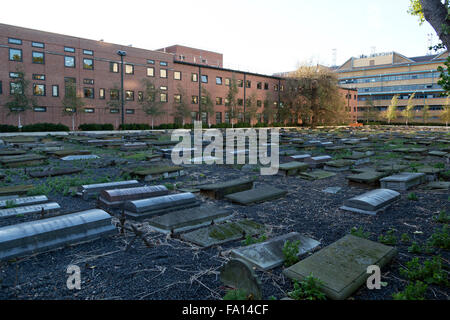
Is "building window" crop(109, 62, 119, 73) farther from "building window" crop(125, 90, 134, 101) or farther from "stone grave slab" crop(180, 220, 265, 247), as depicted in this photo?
"stone grave slab" crop(180, 220, 265, 247)

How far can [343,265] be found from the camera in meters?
3.31

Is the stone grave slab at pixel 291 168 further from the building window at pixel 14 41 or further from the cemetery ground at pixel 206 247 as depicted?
the building window at pixel 14 41

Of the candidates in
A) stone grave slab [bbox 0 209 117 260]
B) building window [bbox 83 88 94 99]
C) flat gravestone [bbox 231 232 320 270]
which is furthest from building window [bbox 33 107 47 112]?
flat gravestone [bbox 231 232 320 270]

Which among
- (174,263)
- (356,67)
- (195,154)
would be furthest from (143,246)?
(356,67)

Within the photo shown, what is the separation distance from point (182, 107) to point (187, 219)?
37926mm

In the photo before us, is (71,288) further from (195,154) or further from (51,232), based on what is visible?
(195,154)

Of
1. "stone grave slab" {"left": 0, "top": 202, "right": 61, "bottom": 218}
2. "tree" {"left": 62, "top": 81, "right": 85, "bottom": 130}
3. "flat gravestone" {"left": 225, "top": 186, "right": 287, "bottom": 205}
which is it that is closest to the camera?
"stone grave slab" {"left": 0, "top": 202, "right": 61, "bottom": 218}

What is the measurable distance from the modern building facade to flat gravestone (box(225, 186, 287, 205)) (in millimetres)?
72997

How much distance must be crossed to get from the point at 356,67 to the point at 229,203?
89.4 metres

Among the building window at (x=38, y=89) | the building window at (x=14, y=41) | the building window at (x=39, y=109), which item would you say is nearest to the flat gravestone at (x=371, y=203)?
the building window at (x=39, y=109)

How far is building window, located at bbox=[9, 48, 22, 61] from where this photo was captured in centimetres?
3104

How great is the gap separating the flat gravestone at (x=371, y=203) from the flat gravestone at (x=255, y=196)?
56.4 inches

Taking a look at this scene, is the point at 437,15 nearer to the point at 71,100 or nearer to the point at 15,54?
the point at 71,100

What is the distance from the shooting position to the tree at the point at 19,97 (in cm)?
2938
